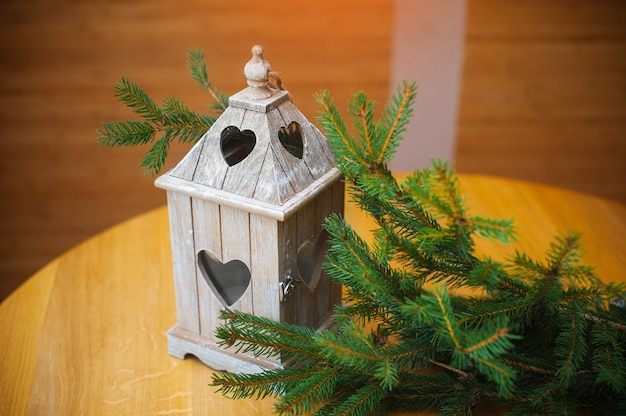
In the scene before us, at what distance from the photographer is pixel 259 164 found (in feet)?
3.24

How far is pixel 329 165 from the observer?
1.07 m

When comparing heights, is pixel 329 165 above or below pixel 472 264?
above

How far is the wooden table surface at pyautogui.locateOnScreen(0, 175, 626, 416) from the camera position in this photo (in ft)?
3.53

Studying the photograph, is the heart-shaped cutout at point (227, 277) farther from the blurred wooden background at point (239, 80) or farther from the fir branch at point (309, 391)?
the blurred wooden background at point (239, 80)

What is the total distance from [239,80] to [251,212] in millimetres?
1730

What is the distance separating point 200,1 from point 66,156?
0.72 metres

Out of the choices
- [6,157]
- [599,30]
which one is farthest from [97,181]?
[599,30]

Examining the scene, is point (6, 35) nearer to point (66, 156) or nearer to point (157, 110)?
point (66, 156)

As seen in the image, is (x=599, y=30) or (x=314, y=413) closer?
(x=314, y=413)

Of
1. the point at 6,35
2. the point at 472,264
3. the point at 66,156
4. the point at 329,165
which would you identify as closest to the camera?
the point at 472,264

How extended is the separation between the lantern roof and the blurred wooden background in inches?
63.6

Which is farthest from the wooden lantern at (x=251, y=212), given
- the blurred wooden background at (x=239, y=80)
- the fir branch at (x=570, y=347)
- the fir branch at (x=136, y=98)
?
the blurred wooden background at (x=239, y=80)

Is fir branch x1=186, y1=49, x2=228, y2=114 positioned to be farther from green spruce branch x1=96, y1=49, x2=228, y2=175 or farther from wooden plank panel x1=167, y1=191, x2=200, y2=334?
wooden plank panel x1=167, y1=191, x2=200, y2=334

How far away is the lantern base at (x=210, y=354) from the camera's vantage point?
3.55ft
